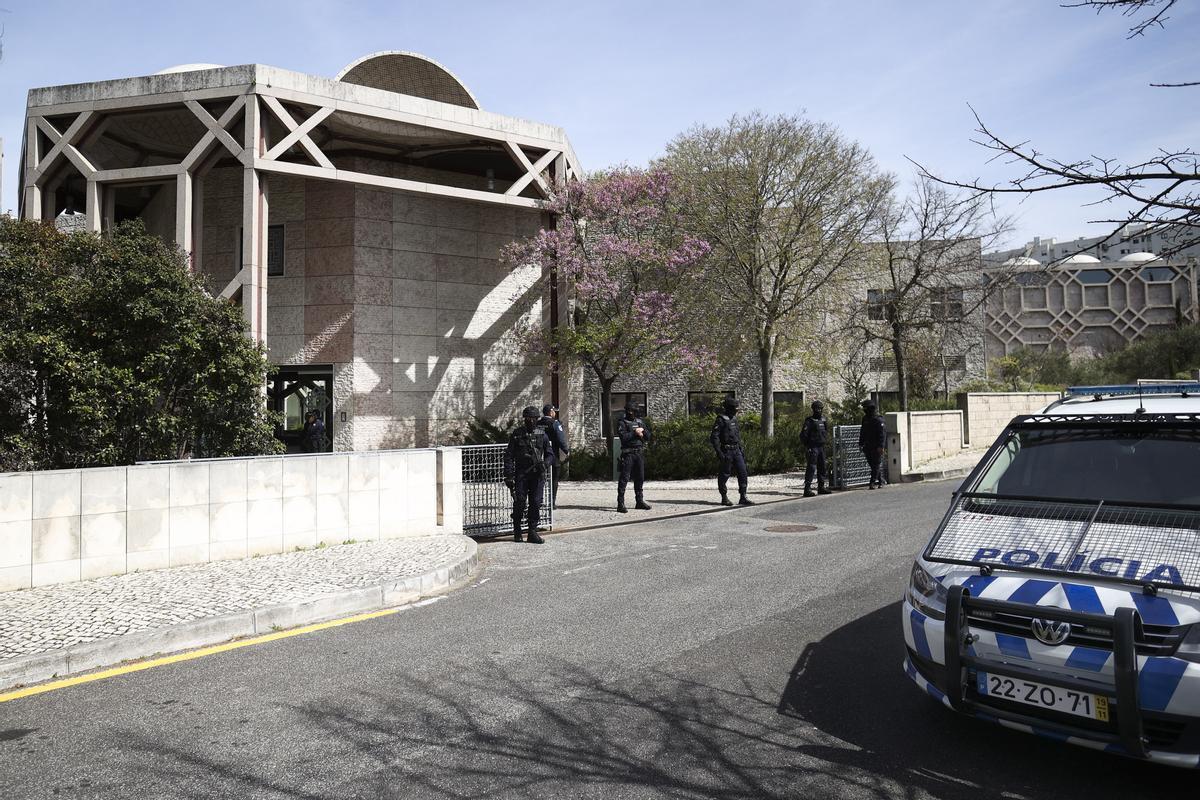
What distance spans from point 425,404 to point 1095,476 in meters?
17.7

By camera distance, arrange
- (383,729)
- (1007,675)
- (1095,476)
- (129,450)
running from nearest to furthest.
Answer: (1007,675) < (383,729) < (1095,476) < (129,450)

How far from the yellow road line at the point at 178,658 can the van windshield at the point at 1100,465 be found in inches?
192

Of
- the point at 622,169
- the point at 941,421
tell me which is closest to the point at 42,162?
the point at 622,169

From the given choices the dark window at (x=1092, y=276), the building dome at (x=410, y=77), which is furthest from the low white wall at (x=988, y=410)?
the dark window at (x=1092, y=276)

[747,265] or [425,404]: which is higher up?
[747,265]

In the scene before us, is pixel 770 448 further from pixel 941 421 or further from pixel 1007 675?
pixel 1007 675

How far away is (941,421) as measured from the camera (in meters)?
21.5

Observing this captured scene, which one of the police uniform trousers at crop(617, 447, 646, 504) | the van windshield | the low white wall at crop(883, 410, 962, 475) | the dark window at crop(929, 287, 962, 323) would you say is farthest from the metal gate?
the van windshield

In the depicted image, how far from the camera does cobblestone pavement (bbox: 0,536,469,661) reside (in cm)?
574

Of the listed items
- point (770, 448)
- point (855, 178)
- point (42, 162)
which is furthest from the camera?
point (855, 178)

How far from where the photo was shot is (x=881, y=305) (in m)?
23.8

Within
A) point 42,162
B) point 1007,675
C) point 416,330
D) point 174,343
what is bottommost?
point 1007,675

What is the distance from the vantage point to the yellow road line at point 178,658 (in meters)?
4.92

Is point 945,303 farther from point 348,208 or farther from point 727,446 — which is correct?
point 348,208
